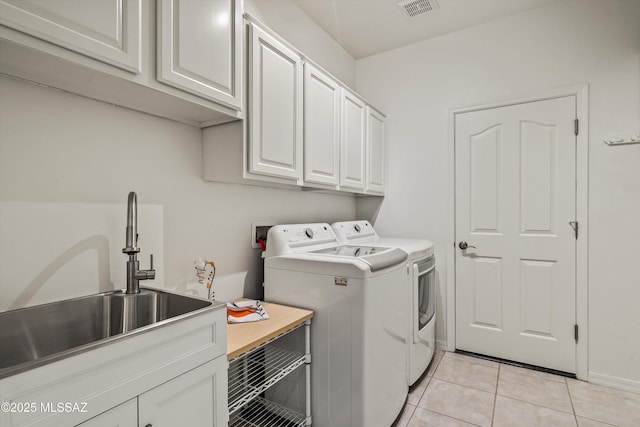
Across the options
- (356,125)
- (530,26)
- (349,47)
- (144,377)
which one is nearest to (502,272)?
(356,125)

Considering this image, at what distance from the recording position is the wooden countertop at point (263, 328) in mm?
1247

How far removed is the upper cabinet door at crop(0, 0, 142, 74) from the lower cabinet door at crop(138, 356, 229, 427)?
39.0 inches

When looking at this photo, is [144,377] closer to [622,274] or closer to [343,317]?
[343,317]

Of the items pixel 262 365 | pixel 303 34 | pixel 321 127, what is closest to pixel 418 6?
pixel 303 34

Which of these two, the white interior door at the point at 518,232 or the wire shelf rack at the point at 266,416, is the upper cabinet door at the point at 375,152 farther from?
the wire shelf rack at the point at 266,416

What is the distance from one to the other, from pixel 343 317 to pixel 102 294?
40.9 inches

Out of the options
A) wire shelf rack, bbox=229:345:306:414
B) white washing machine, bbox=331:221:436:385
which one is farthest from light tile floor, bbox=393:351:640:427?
wire shelf rack, bbox=229:345:306:414

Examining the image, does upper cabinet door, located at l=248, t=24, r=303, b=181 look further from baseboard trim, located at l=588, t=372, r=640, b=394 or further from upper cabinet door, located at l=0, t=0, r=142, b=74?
baseboard trim, located at l=588, t=372, r=640, b=394

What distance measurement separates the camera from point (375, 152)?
9.43 feet

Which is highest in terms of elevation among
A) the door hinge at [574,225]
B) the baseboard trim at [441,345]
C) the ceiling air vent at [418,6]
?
the ceiling air vent at [418,6]

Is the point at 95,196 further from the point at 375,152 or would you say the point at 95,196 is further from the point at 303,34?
the point at 375,152

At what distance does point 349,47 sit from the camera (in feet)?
10.1

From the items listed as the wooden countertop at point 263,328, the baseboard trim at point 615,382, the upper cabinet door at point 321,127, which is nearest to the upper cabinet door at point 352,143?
the upper cabinet door at point 321,127

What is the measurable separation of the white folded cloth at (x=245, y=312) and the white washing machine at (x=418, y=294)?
95 cm
